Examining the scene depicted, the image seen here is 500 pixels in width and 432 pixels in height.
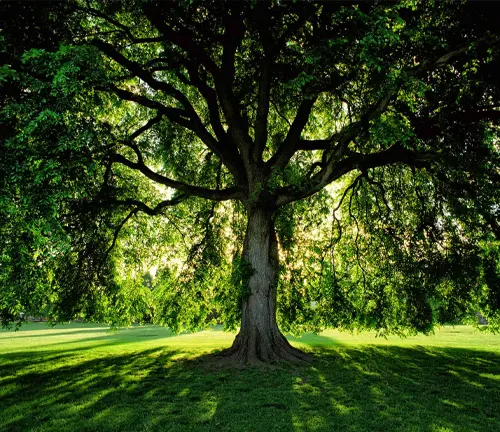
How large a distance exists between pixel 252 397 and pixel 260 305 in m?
4.35

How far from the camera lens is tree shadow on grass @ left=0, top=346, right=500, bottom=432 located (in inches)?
257

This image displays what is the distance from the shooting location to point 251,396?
8242 mm

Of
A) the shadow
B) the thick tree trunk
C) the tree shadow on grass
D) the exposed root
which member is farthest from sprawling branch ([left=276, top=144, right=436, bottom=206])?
the shadow

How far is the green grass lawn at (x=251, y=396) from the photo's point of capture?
6523 millimetres

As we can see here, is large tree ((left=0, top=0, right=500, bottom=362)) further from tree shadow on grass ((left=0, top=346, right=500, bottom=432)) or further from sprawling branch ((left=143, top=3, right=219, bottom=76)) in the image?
tree shadow on grass ((left=0, top=346, right=500, bottom=432))

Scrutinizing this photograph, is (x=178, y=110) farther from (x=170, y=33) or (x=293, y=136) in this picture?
(x=293, y=136)

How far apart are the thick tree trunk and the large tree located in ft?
0.20

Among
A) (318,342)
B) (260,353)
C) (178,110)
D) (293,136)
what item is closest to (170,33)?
(178,110)

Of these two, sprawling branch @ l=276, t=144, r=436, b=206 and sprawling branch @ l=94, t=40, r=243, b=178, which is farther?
sprawling branch @ l=94, t=40, r=243, b=178

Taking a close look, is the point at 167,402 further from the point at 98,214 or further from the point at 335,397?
the point at 98,214

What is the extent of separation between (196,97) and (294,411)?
1378 centimetres

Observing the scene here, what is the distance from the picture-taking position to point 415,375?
1095 centimetres

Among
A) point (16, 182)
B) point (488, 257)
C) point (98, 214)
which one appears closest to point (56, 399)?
point (16, 182)

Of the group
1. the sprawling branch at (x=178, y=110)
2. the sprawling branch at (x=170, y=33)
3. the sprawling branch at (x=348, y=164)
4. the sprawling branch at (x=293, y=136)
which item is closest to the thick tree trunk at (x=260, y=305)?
the sprawling branch at (x=348, y=164)
